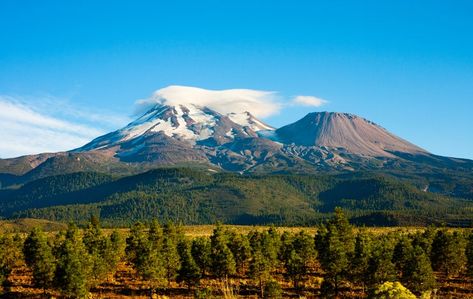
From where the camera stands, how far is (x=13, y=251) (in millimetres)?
83625

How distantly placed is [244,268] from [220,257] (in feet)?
55.6

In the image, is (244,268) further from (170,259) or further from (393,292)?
(393,292)

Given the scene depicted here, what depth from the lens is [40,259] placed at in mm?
68188

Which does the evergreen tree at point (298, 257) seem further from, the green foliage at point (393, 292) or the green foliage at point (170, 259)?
the green foliage at point (393, 292)

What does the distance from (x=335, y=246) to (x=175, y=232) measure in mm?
40093

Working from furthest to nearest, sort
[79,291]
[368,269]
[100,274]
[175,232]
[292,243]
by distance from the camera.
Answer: [175,232], [292,243], [100,274], [368,269], [79,291]

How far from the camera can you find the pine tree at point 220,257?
7033 cm

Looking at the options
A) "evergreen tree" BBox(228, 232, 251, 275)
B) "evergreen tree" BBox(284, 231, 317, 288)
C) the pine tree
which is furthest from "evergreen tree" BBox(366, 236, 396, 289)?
"evergreen tree" BBox(228, 232, 251, 275)

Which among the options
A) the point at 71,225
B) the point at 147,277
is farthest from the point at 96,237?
the point at 147,277

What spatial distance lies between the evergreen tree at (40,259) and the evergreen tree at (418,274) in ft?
155

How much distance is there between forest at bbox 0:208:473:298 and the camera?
61250 millimetres

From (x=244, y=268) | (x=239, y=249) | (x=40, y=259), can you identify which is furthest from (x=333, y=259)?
(x=40, y=259)

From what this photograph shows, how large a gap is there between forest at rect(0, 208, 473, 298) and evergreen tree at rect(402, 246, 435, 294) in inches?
4.8

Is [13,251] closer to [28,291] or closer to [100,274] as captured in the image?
[28,291]
